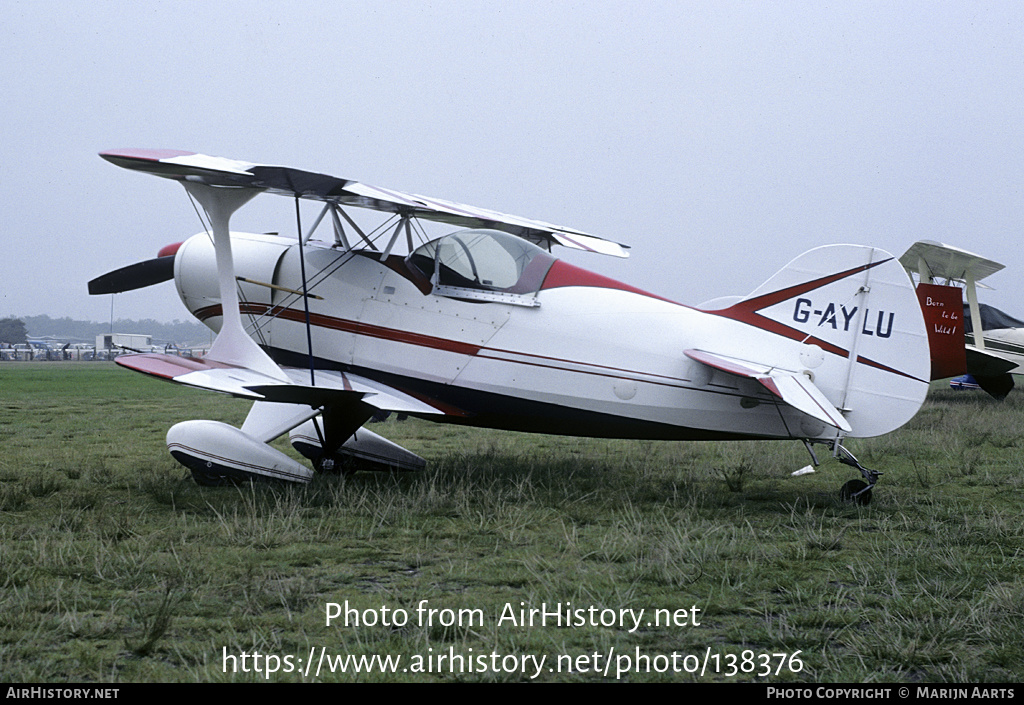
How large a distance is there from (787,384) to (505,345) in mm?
2293

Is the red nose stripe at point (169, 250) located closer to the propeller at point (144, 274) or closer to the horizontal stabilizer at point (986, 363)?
the propeller at point (144, 274)

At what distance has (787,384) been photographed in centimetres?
624

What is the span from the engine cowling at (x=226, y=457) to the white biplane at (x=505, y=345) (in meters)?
0.01

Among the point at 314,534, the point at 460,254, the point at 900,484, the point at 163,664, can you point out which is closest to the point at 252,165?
the point at 460,254

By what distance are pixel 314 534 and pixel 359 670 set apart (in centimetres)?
233

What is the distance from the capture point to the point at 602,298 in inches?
276

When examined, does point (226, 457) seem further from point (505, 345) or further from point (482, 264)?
point (482, 264)

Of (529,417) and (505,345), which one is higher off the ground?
(505,345)

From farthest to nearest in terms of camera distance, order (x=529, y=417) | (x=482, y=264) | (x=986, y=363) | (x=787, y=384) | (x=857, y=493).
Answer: (x=986, y=363) → (x=482, y=264) → (x=529, y=417) → (x=857, y=493) → (x=787, y=384)

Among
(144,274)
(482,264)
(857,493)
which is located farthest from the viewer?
(144,274)

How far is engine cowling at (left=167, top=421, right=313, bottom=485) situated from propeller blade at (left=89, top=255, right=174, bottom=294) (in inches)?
89.1

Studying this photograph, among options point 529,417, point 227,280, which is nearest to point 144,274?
point 227,280

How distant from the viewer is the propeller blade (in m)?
8.40

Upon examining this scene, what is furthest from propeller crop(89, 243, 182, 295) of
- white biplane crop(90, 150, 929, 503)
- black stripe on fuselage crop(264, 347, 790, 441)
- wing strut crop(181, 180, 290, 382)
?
black stripe on fuselage crop(264, 347, 790, 441)
